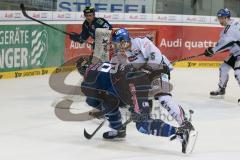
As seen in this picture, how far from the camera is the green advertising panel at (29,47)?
28.6 ft

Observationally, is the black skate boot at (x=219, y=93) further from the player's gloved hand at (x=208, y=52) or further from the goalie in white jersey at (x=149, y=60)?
the goalie in white jersey at (x=149, y=60)

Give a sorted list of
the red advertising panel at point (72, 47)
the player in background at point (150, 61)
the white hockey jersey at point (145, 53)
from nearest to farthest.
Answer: the player in background at point (150, 61), the white hockey jersey at point (145, 53), the red advertising panel at point (72, 47)

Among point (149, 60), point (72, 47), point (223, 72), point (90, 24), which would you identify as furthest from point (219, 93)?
point (149, 60)

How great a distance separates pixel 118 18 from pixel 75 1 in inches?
33.5

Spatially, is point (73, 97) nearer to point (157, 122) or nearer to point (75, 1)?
point (157, 122)

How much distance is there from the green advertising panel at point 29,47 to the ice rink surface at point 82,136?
0.80m

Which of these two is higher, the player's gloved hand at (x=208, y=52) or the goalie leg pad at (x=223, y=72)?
the player's gloved hand at (x=208, y=52)

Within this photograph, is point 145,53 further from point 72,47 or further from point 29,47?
point 72,47

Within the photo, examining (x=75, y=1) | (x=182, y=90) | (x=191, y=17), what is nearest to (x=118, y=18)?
(x=75, y=1)

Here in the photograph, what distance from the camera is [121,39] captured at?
15.3 feet

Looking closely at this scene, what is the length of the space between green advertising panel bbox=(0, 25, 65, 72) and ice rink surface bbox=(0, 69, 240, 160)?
2.63 ft

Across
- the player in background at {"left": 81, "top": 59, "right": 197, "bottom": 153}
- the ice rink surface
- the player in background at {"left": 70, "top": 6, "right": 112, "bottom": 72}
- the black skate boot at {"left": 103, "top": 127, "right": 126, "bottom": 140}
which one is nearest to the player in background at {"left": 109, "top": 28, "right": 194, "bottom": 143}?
the player in background at {"left": 81, "top": 59, "right": 197, "bottom": 153}

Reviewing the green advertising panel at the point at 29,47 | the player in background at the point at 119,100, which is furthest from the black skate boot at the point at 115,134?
the green advertising panel at the point at 29,47

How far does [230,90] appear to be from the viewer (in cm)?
864
